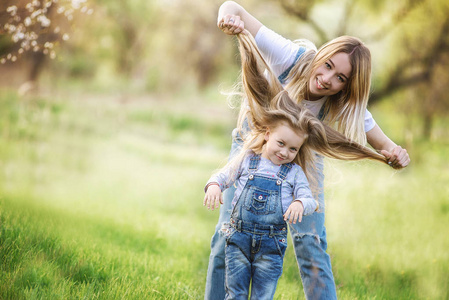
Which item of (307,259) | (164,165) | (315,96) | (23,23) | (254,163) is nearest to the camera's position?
(254,163)

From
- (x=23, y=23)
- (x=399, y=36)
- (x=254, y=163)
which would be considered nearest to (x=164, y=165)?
(x=399, y=36)

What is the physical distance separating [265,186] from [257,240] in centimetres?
28

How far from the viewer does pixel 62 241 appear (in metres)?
3.28

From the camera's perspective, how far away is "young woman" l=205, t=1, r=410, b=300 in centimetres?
269

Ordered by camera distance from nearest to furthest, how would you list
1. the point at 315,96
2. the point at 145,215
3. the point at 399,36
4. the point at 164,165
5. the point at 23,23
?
1. the point at 315,96
2. the point at 23,23
3. the point at 145,215
4. the point at 164,165
5. the point at 399,36

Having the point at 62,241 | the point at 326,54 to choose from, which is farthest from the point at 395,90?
the point at 62,241

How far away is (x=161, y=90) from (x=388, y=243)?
11212 mm

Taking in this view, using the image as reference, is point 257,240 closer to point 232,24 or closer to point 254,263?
point 254,263

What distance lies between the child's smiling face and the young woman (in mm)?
355

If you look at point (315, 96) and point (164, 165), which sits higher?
point (315, 96)

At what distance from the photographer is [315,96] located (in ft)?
9.30

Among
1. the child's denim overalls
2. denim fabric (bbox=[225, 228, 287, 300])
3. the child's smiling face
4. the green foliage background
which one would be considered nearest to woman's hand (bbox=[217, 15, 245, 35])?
the child's smiling face

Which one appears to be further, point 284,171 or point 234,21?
point 234,21

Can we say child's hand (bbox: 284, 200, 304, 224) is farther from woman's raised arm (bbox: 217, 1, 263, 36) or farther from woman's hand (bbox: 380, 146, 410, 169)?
woman's raised arm (bbox: 217, 1, 263, 36)
